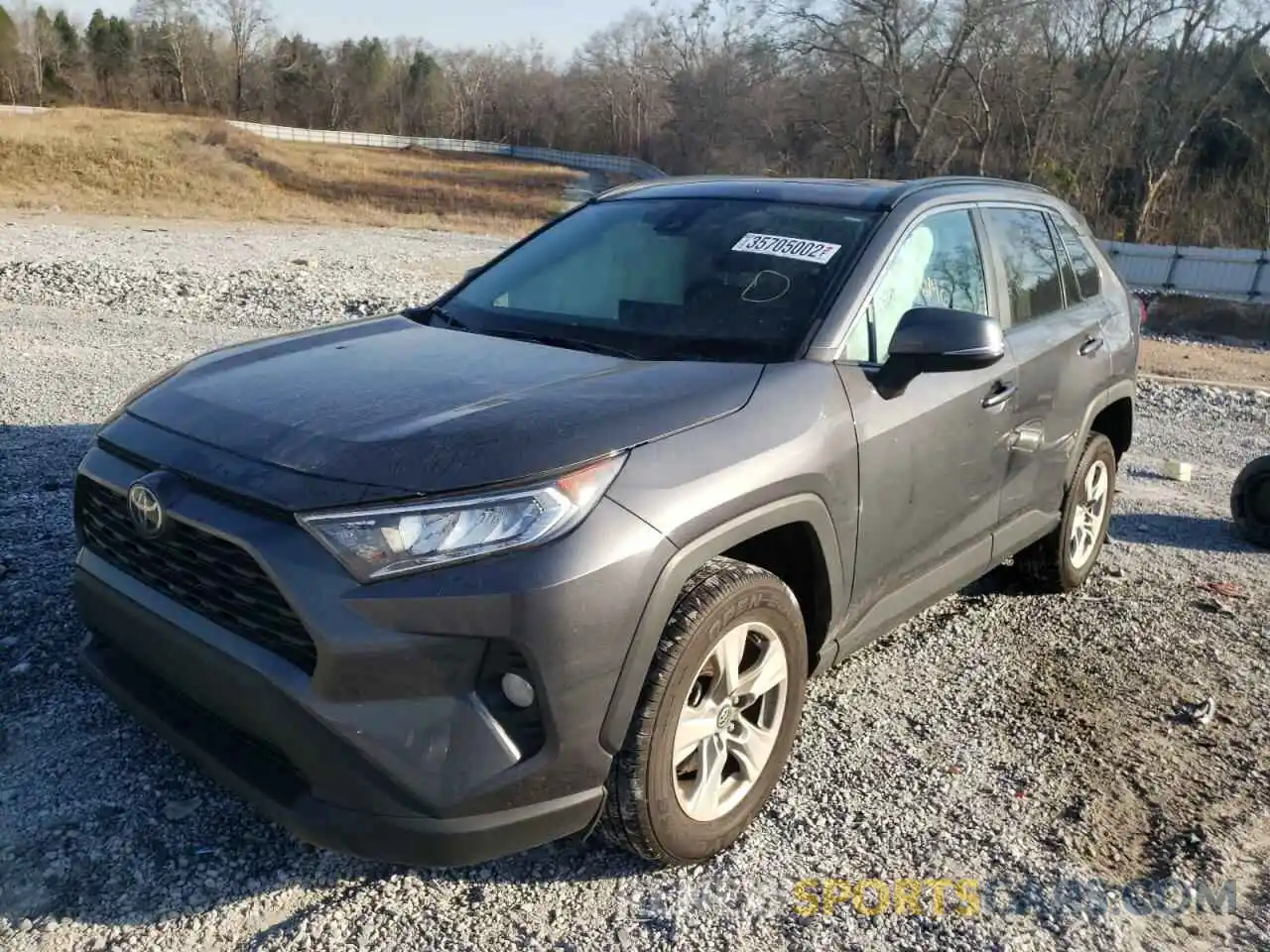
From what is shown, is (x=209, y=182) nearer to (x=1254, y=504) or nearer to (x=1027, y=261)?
(x=1254, y=504)

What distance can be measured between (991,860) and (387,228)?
32.2 meters

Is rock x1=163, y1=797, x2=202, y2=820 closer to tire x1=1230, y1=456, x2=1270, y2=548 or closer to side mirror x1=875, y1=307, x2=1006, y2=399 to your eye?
side mirror x1=875, y1=307, x2=1006, y2=399

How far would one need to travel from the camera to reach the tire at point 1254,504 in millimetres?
5852

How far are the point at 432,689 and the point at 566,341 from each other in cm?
144

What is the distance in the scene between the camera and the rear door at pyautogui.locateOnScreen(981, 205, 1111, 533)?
3951 mm

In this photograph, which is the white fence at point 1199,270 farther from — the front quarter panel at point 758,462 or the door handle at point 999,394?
the front quarter panel at point 758,462

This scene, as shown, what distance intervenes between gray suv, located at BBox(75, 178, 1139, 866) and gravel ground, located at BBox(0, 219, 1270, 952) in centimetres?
27

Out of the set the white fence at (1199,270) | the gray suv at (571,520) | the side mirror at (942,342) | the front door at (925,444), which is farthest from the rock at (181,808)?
the white fence at (1199,270)

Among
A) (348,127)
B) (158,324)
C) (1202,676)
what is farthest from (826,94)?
(348,127)

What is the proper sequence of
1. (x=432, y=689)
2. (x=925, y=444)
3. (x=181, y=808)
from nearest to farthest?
(x=432, y=689)
(x=181, y=808)
(x=925, y=444)

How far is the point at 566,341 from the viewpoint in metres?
3.37

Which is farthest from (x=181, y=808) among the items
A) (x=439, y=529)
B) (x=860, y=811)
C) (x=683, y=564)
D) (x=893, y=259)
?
(x=893, y=259)

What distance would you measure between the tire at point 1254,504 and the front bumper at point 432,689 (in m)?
4.82

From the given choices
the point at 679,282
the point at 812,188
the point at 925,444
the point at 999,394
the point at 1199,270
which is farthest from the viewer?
the point at 1199,270
